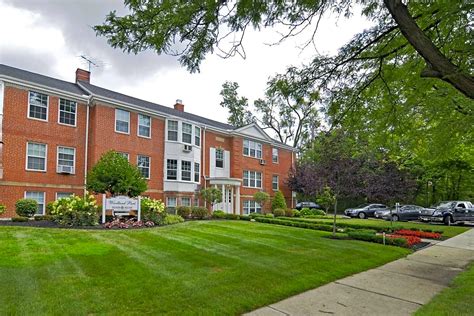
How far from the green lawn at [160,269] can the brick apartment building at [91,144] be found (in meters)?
6.95

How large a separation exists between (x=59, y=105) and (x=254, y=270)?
16903mm

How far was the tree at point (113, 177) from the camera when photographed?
14781 mm

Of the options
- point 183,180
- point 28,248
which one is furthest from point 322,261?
point 183,180

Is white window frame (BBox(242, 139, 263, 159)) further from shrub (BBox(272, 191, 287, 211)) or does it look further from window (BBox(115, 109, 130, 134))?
window (BBox(115, 109, 130, 134))

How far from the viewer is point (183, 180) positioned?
24172 millimetres

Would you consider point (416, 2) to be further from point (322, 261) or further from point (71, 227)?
point (71, 227)

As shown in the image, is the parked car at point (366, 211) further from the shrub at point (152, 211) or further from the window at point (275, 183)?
the shrub at point (152, 211)

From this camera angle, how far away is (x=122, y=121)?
21.6 m

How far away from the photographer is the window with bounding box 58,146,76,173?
1912 cm

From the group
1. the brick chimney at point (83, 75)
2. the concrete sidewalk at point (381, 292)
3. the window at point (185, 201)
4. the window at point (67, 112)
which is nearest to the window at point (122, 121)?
the window at point (67, 112)

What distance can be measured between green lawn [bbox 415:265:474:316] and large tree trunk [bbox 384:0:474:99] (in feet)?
10.8

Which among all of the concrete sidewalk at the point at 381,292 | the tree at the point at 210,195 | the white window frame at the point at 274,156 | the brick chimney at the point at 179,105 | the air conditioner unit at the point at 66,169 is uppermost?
the brick chimney at the point at 179,105

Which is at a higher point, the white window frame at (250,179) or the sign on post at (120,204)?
the white window frame at (250,179)

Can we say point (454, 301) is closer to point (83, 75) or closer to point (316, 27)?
point (316, 27)
